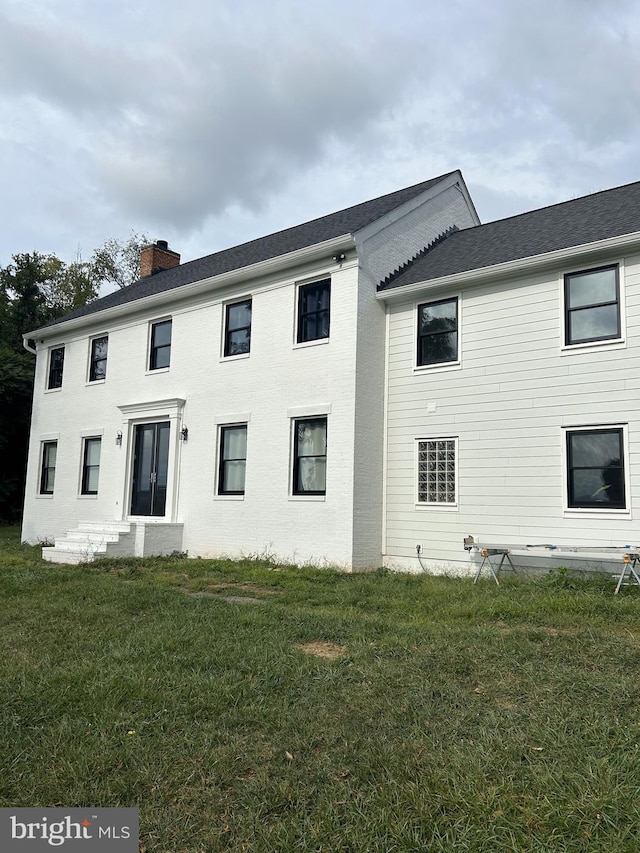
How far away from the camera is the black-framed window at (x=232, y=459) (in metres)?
13.4

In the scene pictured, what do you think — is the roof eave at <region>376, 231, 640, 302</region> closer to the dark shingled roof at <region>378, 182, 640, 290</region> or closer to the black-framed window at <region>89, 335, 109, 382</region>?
the dark shingled roof at <region>378, 182, 640, 290</region>

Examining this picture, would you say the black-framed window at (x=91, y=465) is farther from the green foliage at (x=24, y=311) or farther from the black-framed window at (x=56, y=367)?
the green foliage at (x=24, y=311)

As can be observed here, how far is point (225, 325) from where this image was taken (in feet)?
46.4

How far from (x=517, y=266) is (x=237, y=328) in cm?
608

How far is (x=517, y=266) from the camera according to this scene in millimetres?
10727

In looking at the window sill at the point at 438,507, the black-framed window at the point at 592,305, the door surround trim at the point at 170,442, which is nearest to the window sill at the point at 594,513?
the window sill at the point at 438,507

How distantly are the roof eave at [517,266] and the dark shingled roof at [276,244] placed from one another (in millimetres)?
1493

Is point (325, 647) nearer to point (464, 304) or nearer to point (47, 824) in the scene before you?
point (47, 824)

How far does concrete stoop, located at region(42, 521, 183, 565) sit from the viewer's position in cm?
1280

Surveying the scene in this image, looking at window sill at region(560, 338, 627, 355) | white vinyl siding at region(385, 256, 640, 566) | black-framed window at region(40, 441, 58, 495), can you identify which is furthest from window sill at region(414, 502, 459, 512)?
black-framed window at region(40, 441, 58, 495)

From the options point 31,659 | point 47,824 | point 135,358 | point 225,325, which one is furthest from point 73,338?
point 47,824

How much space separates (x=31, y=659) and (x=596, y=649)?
15.8 feet

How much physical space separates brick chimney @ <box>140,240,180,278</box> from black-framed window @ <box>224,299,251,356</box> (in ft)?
24.8

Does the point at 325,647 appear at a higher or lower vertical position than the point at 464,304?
lower
